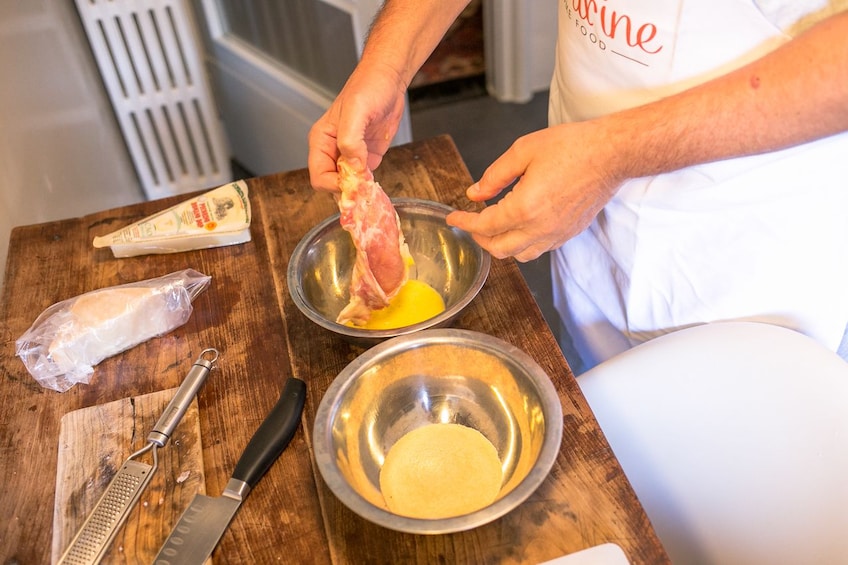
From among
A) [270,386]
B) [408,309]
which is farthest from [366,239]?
[270,386]

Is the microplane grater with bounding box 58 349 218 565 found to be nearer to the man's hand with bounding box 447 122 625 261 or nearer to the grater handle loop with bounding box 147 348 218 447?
the grater handle loop with bounding box 147 348 218 447

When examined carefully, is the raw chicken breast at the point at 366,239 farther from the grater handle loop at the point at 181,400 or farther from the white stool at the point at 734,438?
the white stool at the point at 734,438

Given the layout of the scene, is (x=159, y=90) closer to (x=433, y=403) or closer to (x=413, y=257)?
(x=413, y=257)

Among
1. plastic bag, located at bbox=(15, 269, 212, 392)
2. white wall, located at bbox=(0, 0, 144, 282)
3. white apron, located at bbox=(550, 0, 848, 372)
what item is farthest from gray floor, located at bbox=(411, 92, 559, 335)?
plastic bag, located at bbox=(15, 269, 212, 392)

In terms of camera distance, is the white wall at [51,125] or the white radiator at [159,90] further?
the white radiator at [159,90]

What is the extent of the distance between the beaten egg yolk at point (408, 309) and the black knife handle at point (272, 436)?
0.54ft

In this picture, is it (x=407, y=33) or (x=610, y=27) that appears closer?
(x=610, y=27)

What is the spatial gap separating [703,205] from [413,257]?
1.51 ft

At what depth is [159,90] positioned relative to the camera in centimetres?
222

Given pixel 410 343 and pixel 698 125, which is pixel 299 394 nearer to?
pixel 410 343

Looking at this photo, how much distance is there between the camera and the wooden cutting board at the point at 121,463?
80cm

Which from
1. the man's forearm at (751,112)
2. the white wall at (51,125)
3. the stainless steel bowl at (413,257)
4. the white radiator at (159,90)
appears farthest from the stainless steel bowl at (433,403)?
the white radiator at (159,90)

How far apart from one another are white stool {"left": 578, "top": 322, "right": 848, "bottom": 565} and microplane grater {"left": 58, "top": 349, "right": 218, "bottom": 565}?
56cm

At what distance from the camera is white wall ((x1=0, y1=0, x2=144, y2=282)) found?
5.15 ft
